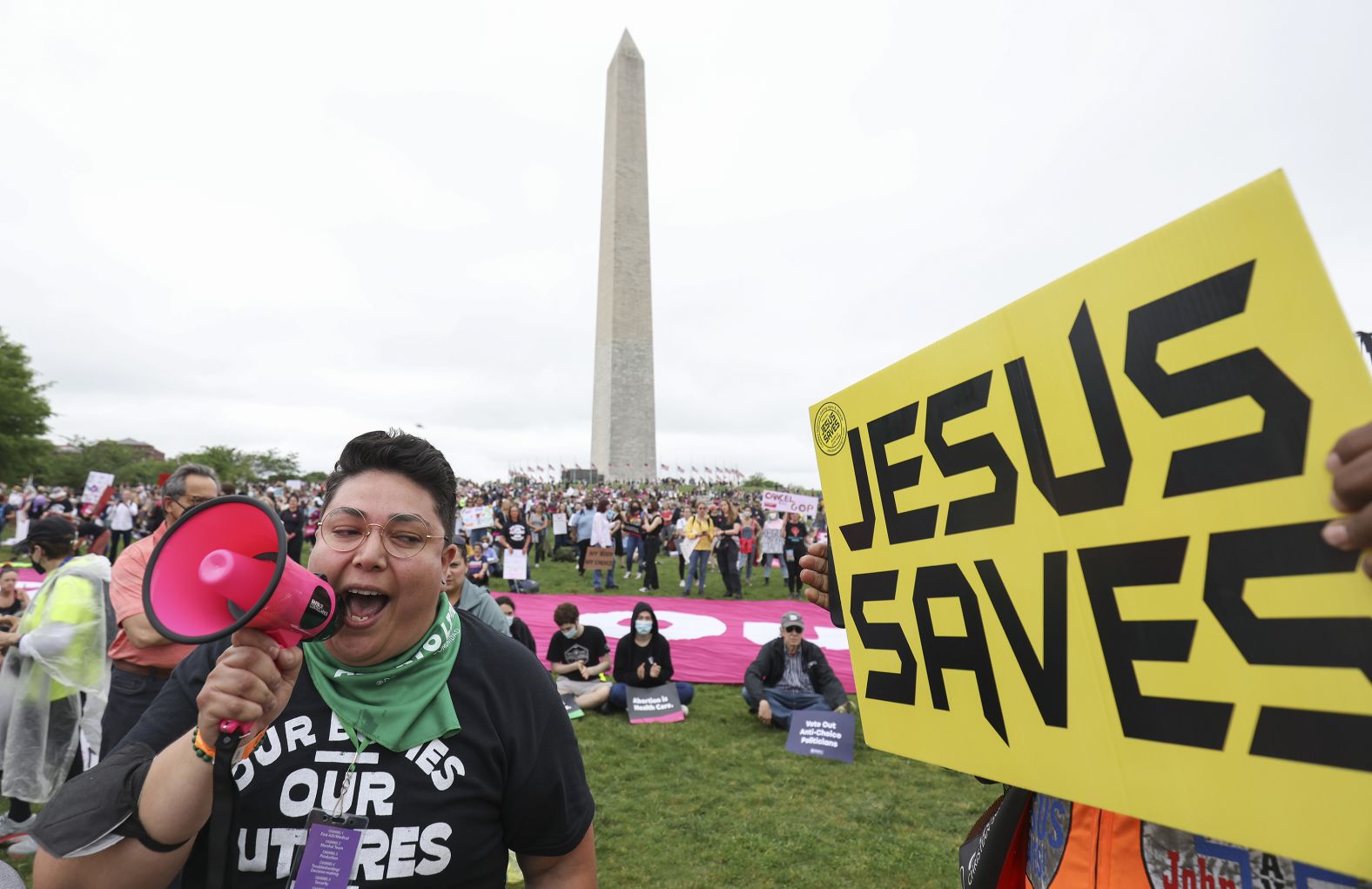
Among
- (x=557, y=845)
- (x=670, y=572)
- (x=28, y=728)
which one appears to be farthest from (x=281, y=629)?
(x=670, y=572)

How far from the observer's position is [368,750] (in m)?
1.68

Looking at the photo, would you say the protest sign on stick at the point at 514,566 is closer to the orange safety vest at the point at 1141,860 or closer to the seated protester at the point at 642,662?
the seated protester at the point at 642,662

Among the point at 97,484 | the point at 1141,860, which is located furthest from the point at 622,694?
the point at 97,484

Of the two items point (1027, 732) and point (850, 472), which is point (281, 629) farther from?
point (1027, 732)

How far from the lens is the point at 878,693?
1698mm

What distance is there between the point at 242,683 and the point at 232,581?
21 cm

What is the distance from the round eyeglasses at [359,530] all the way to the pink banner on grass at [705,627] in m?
7.32

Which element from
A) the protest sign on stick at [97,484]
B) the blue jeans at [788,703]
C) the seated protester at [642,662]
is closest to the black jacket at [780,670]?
→ the blue jeans at [788,703]

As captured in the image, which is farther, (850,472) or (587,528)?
(587,528)

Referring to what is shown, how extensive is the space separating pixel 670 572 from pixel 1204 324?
1955 cm

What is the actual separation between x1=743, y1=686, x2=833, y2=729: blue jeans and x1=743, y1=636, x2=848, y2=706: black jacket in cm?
13

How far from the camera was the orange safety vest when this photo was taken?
1.27 meters

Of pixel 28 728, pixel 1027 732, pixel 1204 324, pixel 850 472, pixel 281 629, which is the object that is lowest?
pixel 28 728

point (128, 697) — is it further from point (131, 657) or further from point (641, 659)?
point (641, 659)
